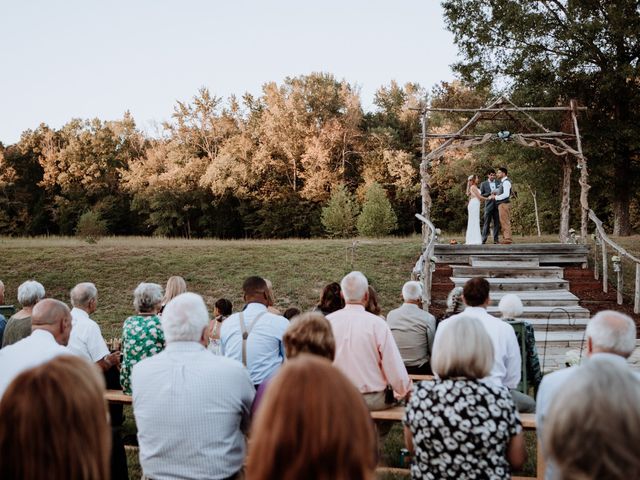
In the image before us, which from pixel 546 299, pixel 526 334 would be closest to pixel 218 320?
pixel 526 334

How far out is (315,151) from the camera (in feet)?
129

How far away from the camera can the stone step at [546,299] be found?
13211 millimetres

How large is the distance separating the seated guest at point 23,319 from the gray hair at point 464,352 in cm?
451

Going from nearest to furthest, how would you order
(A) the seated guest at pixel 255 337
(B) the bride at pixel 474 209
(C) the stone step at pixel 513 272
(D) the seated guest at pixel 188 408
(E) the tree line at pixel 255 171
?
(D) the seated guest at pixel 188 408, (A) the seated guest at pixel 255 337, (C) the stone step at pixel 513 272, (B) the bride at pixel 474 209, (E) the tree line at pixel 255 171

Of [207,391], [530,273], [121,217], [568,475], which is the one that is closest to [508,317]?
[207,391]

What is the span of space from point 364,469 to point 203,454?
1795 millimetres

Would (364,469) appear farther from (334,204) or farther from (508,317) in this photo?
(334,204)

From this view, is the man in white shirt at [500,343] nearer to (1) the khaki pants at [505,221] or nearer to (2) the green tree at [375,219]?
(1) the khaki pants at [505,221]

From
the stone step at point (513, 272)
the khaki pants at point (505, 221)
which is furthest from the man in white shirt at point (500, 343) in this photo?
the khaki pants at point (505, 221)

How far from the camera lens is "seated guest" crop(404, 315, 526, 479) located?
10.7ft

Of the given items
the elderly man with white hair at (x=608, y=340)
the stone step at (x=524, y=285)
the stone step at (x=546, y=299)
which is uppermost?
the elderly man with white hair at (x=608, y=340)

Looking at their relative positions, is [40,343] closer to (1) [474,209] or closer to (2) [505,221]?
(1) [474,209]

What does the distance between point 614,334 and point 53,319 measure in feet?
11.5

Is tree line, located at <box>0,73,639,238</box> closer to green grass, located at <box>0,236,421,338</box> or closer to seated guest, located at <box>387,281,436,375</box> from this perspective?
green grass, located at <box>0,236,421,338</box>
